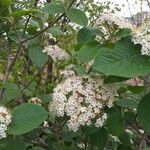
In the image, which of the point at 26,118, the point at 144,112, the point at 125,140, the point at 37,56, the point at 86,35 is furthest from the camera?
the point at 125,140

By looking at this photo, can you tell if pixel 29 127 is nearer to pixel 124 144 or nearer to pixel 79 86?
pixel 79 86

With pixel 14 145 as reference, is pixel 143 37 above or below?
above

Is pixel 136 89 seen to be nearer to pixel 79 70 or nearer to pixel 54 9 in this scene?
pixel 79 70

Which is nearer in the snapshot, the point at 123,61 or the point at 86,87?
the point at 123,61

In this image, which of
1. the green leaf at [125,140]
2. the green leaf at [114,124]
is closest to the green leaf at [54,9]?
the green leaf at [114,124]

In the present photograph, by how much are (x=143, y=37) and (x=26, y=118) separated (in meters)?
0.52

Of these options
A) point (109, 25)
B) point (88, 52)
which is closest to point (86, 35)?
point (109, 25)

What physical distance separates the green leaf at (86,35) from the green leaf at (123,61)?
1.04ft

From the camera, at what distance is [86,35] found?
7.12 ft

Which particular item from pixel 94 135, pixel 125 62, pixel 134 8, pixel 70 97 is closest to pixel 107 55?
pixel 125 62

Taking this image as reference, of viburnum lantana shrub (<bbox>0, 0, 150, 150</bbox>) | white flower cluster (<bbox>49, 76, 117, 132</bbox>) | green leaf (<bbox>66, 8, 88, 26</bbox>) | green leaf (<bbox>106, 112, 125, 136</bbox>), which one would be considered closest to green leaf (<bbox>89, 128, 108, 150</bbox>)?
viburnum lantana shrub (<bbox>0, 0, 150, 150</bbox>)

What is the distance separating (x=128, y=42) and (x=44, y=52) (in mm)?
544

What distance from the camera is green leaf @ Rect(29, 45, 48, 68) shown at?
2.27 meters

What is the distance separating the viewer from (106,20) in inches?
81.3
